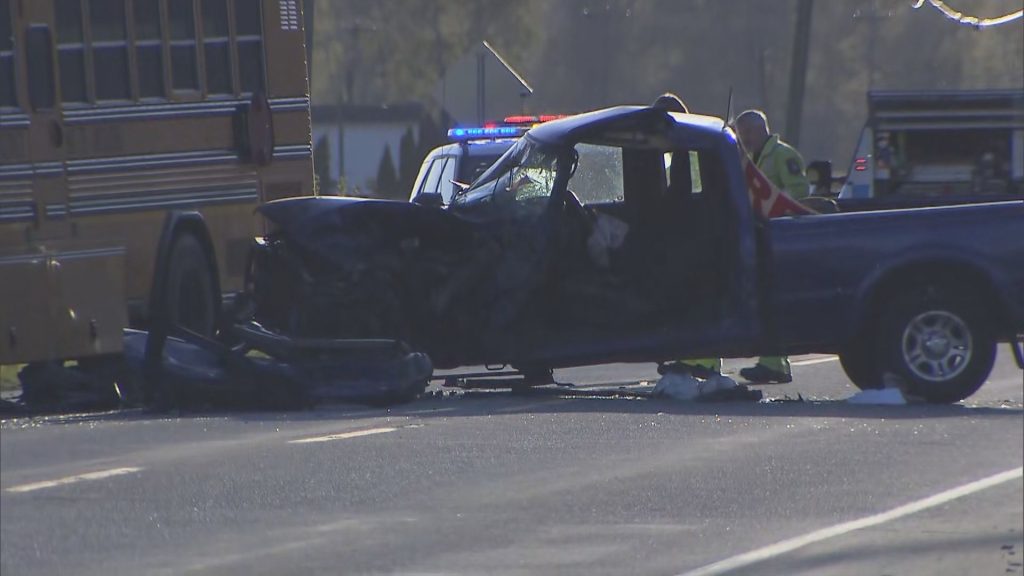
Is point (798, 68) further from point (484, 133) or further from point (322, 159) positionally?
point (322, 159)

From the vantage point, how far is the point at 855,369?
1107 centimetres

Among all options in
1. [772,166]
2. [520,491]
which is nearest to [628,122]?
[772,166]

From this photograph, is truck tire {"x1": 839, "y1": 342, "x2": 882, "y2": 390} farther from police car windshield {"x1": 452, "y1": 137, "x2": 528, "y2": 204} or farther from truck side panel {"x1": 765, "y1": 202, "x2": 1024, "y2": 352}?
police car windshield {"x1": 452, "y1": 137, "x2": 528, "y2": 204}

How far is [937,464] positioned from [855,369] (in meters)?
2.77

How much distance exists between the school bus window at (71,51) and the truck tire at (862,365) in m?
5.35

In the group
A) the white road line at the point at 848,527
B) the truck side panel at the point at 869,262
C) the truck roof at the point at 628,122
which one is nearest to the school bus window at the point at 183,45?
the truck roof at the point at 628,122

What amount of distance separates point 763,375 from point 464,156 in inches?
169

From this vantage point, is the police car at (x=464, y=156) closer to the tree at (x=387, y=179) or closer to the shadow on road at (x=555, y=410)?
the shadow on road at (x=555, y=410)

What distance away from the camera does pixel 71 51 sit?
39.9ft

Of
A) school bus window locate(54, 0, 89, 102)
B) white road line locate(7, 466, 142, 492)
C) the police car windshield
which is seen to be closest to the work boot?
the police car windshield

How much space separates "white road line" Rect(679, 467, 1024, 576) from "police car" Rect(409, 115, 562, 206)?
28.0 feet

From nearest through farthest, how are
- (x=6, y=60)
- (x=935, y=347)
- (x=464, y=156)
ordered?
(x=935, y=347)
(x=6, y=60)
(x=464, y=156)

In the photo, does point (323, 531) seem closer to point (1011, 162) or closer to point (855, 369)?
point (855, 369)

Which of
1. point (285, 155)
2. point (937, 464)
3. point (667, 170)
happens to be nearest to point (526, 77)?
point (285, 155)
